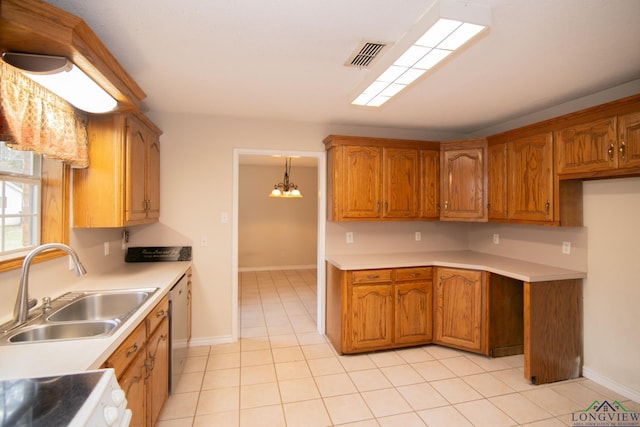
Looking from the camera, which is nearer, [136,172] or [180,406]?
[180,406]

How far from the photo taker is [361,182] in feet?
10.5

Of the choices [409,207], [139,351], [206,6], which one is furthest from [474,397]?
[206,6]

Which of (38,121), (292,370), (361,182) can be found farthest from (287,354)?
(38,121)

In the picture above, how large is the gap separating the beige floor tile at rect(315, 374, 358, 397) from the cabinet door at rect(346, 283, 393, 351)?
0.41 metres

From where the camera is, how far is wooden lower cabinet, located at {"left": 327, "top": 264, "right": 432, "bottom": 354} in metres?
2.93

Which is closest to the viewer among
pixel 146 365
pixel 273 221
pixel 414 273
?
pixel 146 365

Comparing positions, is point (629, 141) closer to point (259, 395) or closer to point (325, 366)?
point (325, 366)

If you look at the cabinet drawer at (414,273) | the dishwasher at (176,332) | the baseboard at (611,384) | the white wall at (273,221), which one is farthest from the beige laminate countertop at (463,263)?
the white wall at (273,221)

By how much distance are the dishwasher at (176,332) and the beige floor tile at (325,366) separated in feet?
3.66

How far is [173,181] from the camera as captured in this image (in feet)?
10.2

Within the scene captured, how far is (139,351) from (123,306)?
0.52m

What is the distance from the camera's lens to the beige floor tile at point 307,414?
2.01 meters

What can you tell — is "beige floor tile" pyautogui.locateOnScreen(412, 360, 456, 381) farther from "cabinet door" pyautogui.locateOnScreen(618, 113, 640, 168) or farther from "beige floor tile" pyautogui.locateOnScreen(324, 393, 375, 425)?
"cabinet door" pyautogui.locateOnScreen(618, 113, 640, 168)

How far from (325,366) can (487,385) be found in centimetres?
136
